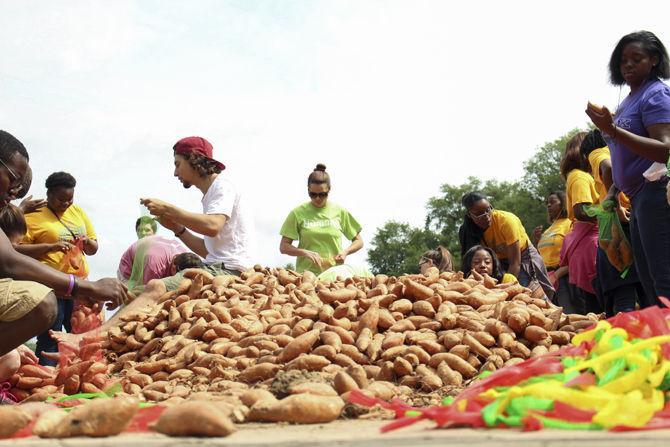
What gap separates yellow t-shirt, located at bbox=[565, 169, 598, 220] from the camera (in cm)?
515

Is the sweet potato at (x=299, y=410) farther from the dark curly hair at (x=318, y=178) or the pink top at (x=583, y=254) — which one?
the dark curly hair at (x=318, y=178)

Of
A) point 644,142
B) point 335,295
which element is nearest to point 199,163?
point 335,295

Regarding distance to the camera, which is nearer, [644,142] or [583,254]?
[644,142]

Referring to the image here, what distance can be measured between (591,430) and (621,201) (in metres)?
3.10

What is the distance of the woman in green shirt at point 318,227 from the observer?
246 inches

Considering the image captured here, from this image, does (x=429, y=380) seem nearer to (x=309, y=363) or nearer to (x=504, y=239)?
(x=309, y=363)

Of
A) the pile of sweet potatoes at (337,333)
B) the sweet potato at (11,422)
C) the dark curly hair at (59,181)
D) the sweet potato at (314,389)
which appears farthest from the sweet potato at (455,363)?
the dark curly hair at (59,181)

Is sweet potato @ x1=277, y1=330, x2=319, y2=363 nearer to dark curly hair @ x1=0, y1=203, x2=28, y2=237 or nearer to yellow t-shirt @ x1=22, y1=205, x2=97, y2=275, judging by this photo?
dark curly hair @ x1=0, y1=203, x2=28, y2=237

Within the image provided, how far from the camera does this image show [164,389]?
11.1ft

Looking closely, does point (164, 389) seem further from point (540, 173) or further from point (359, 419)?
point (540, 173)

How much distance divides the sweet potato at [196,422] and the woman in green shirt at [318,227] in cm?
423

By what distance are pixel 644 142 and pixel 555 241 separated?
8.77ft

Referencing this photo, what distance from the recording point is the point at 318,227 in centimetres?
627

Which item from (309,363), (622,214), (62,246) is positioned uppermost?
(62,246)
